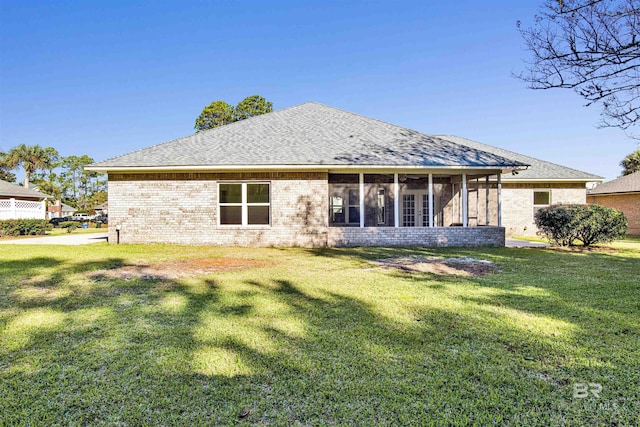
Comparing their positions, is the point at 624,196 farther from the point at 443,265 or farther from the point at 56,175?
the point at 56,175

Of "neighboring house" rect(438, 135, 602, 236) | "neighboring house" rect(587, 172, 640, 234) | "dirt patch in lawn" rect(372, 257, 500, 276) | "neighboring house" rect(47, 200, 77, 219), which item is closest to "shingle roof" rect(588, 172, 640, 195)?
"neighboring house" rect(587, 172, 640, 234)

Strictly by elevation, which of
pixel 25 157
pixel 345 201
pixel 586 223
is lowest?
pixel 586 223

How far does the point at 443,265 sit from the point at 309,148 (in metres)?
7.32

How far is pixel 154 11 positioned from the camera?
1617cm

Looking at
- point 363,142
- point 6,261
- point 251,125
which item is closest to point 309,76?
point 251,125

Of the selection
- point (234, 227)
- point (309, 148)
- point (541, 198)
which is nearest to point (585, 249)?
point (541, 198)

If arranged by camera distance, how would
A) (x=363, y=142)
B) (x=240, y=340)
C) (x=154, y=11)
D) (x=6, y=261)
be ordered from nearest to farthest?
(x=240, y=340) → (x=6, y=261) → (x=363, y=142) → (x=154, y=11)

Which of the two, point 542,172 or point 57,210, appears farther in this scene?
point 57,210

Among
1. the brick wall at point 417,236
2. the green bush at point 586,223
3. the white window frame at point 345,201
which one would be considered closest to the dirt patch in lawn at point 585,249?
the green bush at point 586,223

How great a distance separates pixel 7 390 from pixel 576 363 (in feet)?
15.3

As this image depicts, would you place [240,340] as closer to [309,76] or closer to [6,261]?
[6,261]

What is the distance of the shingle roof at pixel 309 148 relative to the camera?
1293 cm

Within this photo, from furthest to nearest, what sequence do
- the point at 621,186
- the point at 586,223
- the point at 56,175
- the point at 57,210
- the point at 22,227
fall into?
the point at 56,175
the point at 57,210
the point at 621,186
the point at 22,227
the point at 586,223

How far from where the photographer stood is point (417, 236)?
1335cm
